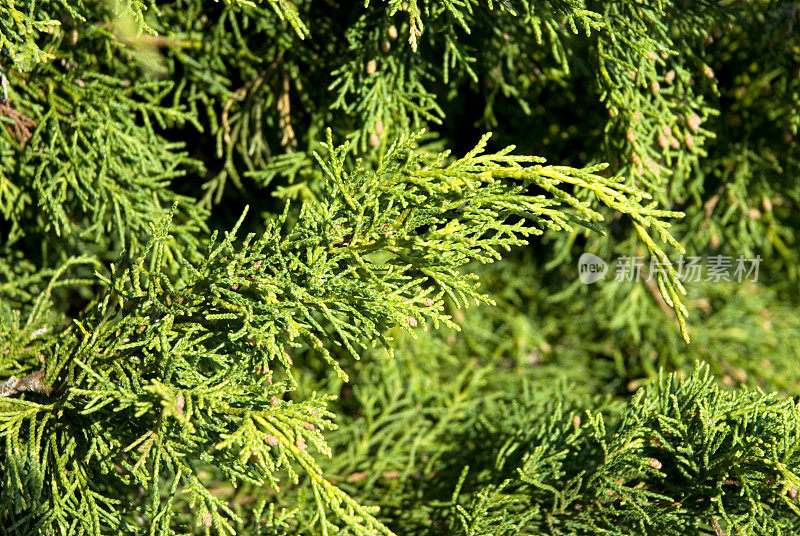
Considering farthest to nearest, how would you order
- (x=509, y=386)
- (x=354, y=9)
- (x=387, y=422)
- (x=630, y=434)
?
(x=509, y=386) < (x=387, y=422) < (x=354, y=9) < (x=630, y=434)

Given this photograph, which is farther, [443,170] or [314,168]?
[314,168]

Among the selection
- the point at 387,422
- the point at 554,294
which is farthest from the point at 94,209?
the point at 554,294

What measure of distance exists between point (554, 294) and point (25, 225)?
64.5 inches

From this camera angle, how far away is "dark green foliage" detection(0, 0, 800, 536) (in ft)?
3.84

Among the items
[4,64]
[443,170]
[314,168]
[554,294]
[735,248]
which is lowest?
[554,294]

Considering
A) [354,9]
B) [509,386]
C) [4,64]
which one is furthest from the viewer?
[509,386]

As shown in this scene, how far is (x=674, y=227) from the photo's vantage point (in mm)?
2037

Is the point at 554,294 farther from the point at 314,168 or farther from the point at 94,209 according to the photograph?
the point at 94,209

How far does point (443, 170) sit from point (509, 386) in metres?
1.19

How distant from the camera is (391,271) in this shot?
1.21 metres

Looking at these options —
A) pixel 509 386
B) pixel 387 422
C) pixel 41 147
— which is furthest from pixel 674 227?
pixel 41 147

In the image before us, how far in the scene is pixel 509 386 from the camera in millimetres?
2189

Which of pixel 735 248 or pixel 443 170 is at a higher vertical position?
pixel 443 170

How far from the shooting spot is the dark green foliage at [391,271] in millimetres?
1170
